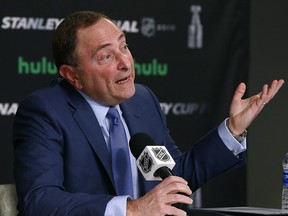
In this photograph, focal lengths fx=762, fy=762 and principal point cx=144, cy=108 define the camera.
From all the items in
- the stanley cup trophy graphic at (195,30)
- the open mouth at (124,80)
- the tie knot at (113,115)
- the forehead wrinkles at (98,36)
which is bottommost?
the tie knot at (113,115)

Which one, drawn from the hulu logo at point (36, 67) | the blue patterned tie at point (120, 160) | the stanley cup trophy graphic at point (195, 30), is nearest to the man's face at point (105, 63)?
the blue patterned tie at point (120, 160)

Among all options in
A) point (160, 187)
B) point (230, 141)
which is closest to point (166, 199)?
point (160, 187)

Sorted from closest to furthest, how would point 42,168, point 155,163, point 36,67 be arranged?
point 155,163 → point 42,168 → point 36,67

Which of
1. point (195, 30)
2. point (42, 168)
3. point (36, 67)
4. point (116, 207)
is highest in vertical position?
point (195, 30)

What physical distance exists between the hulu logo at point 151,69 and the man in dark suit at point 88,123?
84.4 inches

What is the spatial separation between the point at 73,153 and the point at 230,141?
0.60m

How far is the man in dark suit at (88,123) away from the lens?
8.37ft

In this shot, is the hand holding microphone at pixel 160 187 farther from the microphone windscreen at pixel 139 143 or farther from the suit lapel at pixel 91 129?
the suit lapel at pixel 91 129

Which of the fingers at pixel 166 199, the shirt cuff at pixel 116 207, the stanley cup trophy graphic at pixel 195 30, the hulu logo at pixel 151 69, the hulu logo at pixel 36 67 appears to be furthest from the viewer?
the stanley cup trophy graphic at pixel 195 30

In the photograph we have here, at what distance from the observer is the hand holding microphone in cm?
210

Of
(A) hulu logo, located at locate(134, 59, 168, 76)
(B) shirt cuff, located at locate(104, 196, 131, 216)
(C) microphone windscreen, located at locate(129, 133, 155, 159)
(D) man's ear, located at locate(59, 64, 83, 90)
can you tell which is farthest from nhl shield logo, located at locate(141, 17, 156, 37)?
(B) shirt cuff, located at locate(104, 196, 131, 216)

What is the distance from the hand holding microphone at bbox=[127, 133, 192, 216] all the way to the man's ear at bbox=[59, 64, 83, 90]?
0.65m

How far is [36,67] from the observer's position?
4848 mm

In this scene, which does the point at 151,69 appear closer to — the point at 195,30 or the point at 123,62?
the point at 195,30
